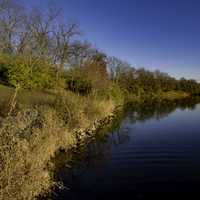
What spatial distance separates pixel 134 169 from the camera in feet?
34.6

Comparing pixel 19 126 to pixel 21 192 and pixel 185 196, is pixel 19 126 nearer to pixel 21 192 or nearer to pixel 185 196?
pixel 21 192

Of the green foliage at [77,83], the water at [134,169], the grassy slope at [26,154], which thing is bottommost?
the water at [134,169]

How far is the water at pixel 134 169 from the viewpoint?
8383 millimetres

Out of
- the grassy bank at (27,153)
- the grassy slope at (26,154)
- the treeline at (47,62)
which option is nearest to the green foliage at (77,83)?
the treeline at (47,62)

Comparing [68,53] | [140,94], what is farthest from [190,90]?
[68,53]

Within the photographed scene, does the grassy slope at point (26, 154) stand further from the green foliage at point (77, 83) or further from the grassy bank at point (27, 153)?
the green foliage at point (77, 83)

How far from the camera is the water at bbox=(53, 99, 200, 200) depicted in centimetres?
838

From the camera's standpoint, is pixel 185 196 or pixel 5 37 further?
pixel 5 37

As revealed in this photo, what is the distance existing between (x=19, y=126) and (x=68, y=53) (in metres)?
33.5

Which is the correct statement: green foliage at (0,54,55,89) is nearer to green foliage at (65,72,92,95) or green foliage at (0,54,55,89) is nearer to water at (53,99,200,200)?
green foliage at (65,72,92,95)

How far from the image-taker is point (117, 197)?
26.3ft

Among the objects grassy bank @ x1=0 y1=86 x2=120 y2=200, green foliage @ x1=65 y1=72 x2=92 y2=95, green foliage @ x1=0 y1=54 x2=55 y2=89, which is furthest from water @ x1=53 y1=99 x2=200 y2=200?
green foliage @ x1=65 y1=72 x2=92 y2=95

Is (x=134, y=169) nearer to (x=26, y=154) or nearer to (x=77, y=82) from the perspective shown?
(x=26, y=154)

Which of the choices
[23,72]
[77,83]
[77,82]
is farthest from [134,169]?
[77,82]
